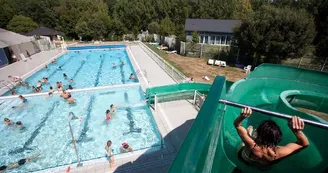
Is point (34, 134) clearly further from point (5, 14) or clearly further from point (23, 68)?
point (5, 14)

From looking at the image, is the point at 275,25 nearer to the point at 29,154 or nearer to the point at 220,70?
the point at 220,70

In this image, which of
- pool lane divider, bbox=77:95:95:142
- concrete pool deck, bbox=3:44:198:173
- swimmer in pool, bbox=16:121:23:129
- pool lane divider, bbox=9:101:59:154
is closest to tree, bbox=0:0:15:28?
pool lane divider, bbox=9:101:59:154

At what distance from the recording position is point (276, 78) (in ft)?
25.1

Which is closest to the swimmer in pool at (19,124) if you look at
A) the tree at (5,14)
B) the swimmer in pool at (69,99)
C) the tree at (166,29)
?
the swimmer in pool at (69,99)

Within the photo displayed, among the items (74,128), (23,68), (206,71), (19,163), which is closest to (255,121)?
(74,128)

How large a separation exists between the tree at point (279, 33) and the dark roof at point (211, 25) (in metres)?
12.1

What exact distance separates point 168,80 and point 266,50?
10.7 meters

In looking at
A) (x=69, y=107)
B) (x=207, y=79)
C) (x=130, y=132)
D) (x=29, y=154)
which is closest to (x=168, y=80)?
(x=207, y=79)

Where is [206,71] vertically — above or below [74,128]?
above

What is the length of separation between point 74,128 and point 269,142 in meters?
9.61

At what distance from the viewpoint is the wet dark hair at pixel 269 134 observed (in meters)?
2.42

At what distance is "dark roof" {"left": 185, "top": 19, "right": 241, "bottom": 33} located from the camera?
30.0 metres

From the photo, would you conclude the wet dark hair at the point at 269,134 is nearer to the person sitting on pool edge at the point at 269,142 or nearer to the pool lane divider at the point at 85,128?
the person sitting on pool edge at the point at 269,142

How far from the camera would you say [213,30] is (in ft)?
98.7
